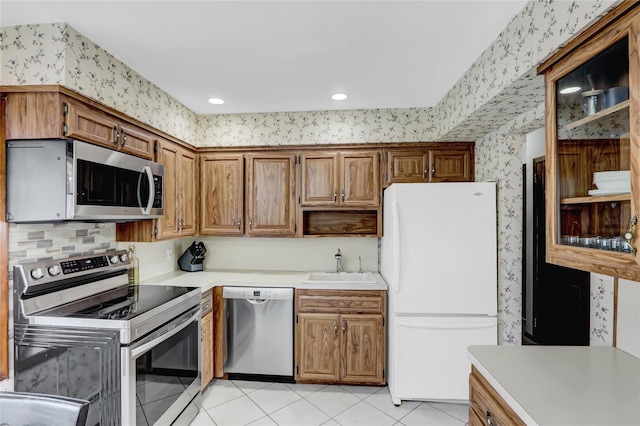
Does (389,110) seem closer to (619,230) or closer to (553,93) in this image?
(553,93)

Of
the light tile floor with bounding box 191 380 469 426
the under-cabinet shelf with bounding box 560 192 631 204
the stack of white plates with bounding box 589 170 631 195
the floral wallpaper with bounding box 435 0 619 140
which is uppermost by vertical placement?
the floral wallpaper with bounding box 435 0 619 140

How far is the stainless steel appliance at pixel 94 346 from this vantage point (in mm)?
1724

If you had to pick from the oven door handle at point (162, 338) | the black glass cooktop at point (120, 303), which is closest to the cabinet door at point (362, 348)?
the oven door handle at point (162, 338)

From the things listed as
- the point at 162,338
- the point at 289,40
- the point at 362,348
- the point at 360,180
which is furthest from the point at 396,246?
the point at 162,338


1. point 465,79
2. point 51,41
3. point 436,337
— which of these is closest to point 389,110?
point 465,79

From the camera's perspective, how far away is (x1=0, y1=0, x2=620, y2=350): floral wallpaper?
1.57 m

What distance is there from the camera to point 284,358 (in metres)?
2.87

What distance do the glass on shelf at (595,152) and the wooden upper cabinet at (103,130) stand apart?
2359 mm

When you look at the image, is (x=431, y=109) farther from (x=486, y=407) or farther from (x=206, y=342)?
(x=206, y=342)

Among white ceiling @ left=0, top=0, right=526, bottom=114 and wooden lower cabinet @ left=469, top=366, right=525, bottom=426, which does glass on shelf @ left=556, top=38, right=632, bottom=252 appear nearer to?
white ceiling @ left=0, top=0, right=526, bottom=114

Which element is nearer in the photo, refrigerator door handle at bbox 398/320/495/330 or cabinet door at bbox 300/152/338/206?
refrigerator door handle at bbox 398/320/495/330

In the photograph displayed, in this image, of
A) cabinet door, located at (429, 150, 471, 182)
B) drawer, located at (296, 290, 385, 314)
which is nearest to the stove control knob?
drawer, located at (296, 290, 385, 314)

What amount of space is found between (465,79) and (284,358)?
2.59 m

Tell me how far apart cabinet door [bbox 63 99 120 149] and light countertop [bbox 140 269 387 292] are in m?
1.23
